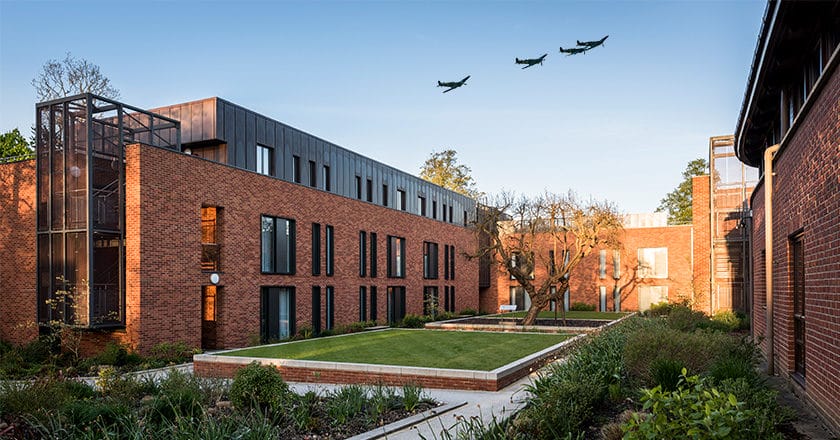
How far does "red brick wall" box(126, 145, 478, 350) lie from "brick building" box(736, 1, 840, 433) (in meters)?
15.0

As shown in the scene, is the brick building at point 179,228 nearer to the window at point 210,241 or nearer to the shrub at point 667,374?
the window at point 210,241

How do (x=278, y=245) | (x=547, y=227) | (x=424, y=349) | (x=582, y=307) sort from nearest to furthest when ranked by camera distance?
(x=424, y=349), (x=278, y=245), (x=547, y=227), (x=582, y=307)

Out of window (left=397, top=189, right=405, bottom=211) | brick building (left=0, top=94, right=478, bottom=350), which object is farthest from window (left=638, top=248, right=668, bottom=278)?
brick building (left=0, top=94, right=478, bottom=350)

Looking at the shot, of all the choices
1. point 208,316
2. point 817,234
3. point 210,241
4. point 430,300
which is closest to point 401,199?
point 430,300

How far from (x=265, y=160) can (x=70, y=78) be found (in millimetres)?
14831

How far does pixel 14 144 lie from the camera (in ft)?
109

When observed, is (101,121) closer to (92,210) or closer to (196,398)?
(92,210)

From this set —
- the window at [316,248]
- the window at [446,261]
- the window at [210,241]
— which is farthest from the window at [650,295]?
the window at [210,241]

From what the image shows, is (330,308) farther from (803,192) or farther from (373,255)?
(803,192)

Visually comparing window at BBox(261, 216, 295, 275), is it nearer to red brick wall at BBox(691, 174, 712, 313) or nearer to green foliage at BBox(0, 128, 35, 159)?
green foliage at BBox(0, 128, 35, 159)

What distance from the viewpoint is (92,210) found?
17.0m

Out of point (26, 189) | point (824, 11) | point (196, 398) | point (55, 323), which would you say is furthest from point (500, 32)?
point (26, 189)

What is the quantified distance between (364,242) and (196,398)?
795 inches

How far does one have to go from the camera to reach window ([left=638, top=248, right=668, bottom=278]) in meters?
40.6
